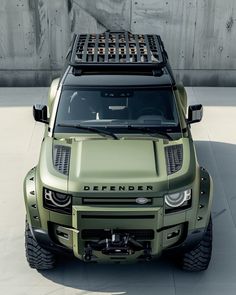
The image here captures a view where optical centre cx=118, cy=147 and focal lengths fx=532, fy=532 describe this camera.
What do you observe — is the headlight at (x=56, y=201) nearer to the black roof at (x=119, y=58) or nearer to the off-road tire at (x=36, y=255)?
the off-road tire at (x=36, y=255)

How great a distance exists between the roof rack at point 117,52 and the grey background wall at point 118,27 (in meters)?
4.06

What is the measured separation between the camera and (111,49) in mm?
7062

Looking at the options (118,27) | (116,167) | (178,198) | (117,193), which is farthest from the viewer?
(118,27)

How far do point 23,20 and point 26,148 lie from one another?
4024 millimetres

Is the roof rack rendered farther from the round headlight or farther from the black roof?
the round headlight

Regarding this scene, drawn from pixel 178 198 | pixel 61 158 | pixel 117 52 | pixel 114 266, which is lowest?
pixel 114 266

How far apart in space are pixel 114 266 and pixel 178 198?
129cm

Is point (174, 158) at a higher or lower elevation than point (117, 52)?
lower

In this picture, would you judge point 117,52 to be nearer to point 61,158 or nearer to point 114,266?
point 61,158

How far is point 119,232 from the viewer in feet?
17.1

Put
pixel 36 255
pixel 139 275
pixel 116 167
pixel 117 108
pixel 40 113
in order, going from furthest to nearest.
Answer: pixel 40 113, pixel 117 108, pixel 139 275, pixel 36 255, pixel 116 167

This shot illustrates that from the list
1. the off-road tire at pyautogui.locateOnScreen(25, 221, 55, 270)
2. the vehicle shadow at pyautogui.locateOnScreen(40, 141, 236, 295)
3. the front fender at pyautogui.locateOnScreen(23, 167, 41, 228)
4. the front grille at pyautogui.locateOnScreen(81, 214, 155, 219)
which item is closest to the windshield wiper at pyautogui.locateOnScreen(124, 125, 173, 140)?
the front grille at pyautogui.locateOnScreen(81, 214, 155, 219)

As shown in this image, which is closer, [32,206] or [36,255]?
[32,206]

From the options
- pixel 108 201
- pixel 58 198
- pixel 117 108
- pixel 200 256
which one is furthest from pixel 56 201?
pixel 200 256
